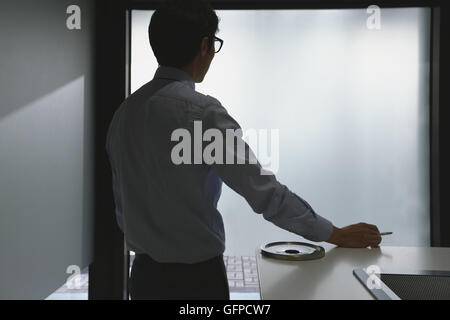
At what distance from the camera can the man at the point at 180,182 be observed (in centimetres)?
95

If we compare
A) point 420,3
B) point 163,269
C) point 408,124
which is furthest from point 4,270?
point 420,3

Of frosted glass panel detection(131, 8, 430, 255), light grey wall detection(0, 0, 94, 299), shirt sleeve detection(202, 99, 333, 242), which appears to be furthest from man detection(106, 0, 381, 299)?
frosted glass panel detection(131, 8, 430, 255)

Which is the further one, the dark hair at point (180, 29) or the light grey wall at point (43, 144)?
the light grey wall at point (43, 144)

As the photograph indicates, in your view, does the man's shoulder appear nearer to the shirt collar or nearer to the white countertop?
the shirt collar

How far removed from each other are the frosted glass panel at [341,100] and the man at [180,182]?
1.17m

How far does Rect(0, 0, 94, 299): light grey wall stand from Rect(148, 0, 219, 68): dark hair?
607 mm

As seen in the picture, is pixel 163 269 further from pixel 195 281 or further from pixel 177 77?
pixel 177 77

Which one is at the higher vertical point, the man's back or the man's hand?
the man's back

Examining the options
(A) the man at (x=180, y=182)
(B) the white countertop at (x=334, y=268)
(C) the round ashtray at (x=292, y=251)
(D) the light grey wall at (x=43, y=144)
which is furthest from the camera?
(D) the light grey wall at (x=43, y=144)

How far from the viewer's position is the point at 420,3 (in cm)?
212

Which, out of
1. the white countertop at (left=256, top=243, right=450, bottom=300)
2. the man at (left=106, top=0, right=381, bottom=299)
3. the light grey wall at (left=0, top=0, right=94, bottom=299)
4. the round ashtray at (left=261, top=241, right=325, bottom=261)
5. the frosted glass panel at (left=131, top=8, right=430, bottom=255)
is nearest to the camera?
the white countertop at (left=256, top=243, right=450, bottom=300)

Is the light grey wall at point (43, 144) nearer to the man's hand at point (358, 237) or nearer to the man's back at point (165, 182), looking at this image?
the man's back at point (165, 182)

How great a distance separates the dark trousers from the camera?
99 cm

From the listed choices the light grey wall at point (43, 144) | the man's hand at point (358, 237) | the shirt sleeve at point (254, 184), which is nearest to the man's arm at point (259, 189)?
the shirt sleeve at point (254, 184)
